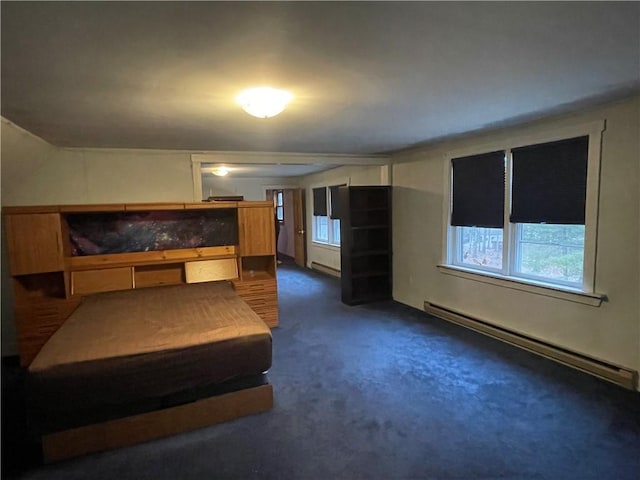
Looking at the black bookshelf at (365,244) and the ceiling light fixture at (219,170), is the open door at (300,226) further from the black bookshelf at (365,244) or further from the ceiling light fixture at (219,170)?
the black bookshelf at (365,244)

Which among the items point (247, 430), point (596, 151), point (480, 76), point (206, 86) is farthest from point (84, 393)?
point (596, 151)

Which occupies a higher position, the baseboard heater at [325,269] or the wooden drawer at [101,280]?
the wooden drawer at [101,280]

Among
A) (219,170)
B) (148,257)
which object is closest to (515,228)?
(148,257)

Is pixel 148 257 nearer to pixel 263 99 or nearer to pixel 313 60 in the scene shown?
pixel 263 99

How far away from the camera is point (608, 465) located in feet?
6.53

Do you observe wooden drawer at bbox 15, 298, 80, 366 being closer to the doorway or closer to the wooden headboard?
the wooden headboard

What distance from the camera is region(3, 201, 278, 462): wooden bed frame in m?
2.23

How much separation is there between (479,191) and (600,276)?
4.73ft

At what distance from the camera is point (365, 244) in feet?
18.3

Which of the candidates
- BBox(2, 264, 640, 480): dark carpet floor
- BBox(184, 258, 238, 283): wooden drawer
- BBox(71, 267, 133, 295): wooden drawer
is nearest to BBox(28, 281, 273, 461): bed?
BBox(2, 264, 640, 480): dark carpet floor

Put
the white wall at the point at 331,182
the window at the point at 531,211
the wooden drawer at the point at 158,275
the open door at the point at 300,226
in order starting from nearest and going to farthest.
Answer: the window at the point at 531,211, the wooden drawer at the point at 158,275, the white wall at the point at 331,182, the open door at the point at 300,226

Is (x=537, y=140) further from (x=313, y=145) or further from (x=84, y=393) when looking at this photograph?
(x=84, y=393)

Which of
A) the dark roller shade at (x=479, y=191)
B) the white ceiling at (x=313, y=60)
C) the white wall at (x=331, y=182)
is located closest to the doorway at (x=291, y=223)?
the white wall at (x=331, y=182)

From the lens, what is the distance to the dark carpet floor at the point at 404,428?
79.0 inches
